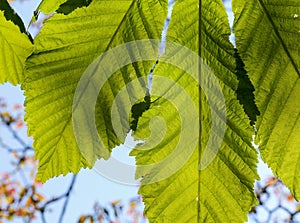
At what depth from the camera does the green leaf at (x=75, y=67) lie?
0.69 m

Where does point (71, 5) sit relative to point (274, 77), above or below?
above

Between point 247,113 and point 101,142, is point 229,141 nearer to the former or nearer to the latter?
point 247,113

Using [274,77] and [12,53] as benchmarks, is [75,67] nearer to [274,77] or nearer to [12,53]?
[12,53]

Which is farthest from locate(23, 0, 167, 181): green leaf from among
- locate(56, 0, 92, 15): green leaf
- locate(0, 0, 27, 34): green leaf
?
locate(0, 0, 27, 34): green leaf

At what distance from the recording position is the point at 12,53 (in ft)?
2.70

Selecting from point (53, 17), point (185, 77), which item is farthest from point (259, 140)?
point (53, 17)

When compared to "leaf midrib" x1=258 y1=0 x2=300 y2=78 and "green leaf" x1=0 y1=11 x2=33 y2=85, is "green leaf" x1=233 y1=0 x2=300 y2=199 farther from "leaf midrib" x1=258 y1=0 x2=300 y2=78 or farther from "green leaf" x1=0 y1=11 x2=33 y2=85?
"green leaf" x1=0 y1=11 x2=33 y2=85

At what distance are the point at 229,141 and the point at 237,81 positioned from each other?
0.31ft

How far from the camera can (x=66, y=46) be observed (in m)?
0.69

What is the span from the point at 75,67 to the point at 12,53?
196 millimetres

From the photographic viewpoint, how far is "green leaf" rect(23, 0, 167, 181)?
69 cm

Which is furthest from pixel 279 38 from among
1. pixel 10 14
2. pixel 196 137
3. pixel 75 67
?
pixel 10 14

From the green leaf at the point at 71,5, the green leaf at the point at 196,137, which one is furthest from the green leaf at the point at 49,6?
the green leaf at the point at 196,137

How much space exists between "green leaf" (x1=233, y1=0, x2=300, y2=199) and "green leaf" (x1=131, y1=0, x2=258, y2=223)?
0.03m
